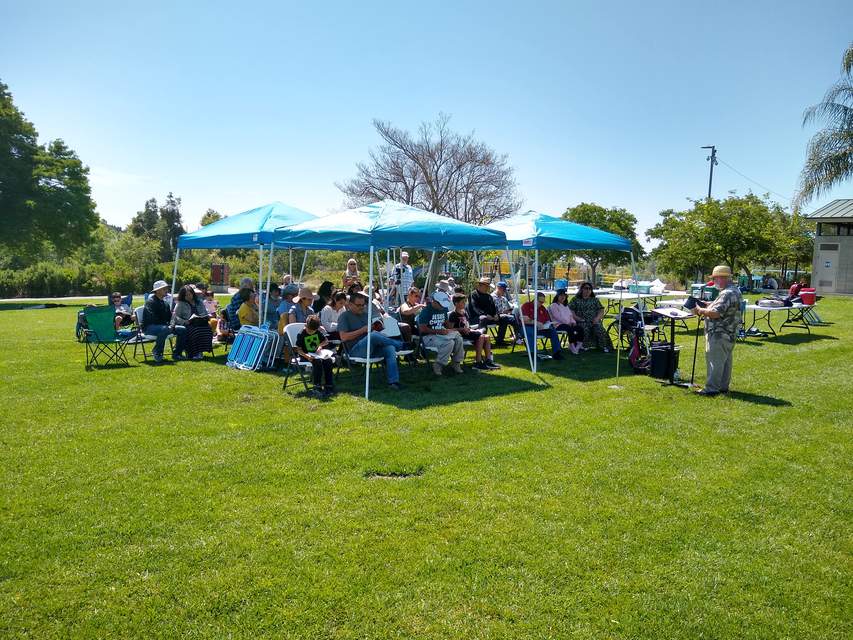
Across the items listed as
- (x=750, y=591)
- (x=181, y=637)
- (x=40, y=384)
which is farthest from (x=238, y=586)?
(x=40, y=384)

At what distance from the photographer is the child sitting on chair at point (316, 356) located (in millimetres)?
7312

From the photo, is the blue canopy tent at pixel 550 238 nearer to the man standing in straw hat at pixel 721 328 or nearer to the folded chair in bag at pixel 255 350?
the man standing in straw hat at pixel 721 328

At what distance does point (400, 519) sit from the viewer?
387 cm

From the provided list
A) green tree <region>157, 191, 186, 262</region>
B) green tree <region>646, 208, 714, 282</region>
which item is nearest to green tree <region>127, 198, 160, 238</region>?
green tree <region>157, 191, 186, 262</region>

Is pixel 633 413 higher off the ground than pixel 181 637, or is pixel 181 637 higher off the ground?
pixel 633 413

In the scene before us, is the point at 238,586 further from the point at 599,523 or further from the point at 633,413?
the point at 633,413

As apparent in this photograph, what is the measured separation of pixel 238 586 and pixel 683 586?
2.42 metres

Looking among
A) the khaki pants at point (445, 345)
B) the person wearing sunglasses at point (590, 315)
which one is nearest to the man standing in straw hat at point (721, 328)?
the khaki pants at point (445, 345)

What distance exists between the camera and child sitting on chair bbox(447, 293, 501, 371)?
9.09 m

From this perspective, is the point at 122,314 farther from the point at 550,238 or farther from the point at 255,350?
the point at 550,238

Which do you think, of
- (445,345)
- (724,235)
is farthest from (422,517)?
(724,235)

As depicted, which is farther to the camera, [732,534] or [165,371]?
[165,371]

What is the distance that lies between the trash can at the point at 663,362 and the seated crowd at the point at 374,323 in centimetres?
195

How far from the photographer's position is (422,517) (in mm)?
3914
